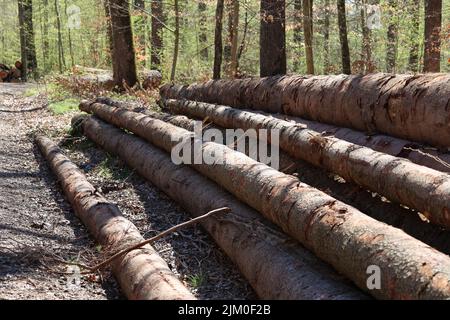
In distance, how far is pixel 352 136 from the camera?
587cm

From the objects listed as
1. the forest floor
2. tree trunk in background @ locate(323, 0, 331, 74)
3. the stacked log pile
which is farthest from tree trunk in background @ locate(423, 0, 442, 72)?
the forest floor

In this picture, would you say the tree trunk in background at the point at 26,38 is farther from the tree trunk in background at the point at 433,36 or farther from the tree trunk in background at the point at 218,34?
the tree trunk in background at the point at 433,36

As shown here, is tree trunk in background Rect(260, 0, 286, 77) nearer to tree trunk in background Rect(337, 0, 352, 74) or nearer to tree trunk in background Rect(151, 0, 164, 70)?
tree trunk in background Rect(337, 0, 352, 74)

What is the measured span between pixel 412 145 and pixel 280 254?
88.6 inches

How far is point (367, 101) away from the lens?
5.92 metres

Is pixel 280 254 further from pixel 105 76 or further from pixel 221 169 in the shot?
pixel 105 76

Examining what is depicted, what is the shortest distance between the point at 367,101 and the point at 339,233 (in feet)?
9.80

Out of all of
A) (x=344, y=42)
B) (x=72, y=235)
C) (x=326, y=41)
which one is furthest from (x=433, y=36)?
(x=72, y=235)

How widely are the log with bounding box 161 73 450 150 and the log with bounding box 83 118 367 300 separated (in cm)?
210

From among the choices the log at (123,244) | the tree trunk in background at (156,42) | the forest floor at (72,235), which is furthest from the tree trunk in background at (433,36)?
Result: the tree trunk in background at (156,42)

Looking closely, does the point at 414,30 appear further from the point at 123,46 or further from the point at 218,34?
the point at 123,46

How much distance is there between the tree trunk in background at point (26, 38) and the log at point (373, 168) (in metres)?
23.1

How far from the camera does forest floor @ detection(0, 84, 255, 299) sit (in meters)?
3.91
